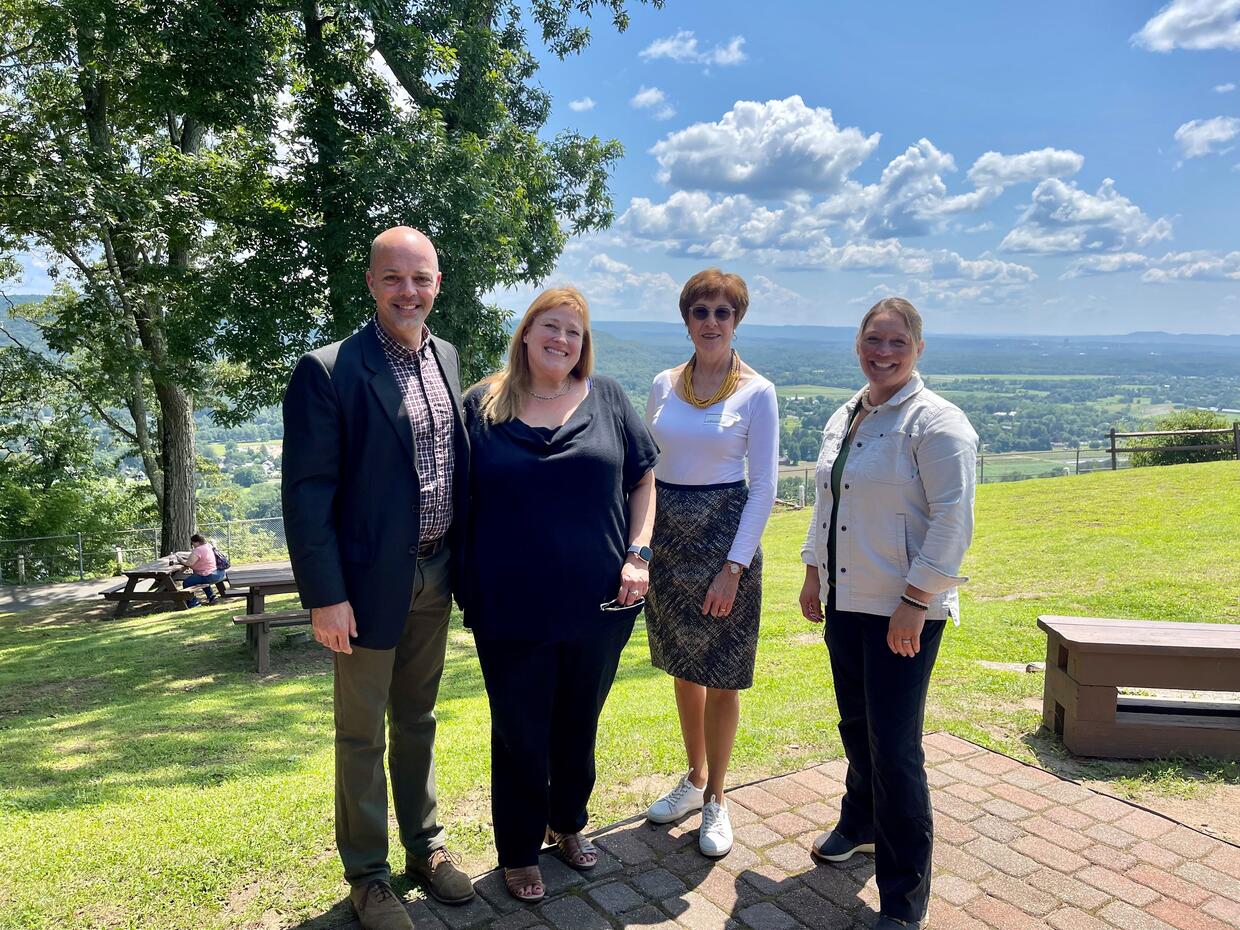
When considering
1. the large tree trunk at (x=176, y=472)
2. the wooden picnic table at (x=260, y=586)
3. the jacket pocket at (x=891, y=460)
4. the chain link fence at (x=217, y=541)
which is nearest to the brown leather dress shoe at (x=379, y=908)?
the jacket pocket at (x=891, y=460)

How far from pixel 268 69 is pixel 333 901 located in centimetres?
948

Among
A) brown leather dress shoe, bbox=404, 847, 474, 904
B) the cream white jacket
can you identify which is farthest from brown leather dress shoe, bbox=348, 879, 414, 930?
the cream white jacket

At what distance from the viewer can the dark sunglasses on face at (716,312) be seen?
→ 3162 millimetres

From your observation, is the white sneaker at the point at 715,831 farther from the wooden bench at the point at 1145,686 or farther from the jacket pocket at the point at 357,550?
the wooden bench at the point at 1145,686

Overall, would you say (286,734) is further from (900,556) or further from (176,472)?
(176,472)

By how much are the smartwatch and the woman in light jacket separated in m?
0.65

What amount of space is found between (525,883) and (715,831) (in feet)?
2.54

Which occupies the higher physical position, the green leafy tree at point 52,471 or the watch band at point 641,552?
the watch band at point 641,552

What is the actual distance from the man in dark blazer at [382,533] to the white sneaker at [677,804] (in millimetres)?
872

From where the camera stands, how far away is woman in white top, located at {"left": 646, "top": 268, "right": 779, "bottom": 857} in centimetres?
315

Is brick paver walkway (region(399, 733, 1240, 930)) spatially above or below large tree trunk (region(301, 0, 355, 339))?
below

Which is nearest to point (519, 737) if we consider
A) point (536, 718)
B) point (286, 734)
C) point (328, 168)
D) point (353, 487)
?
point (536, 718)

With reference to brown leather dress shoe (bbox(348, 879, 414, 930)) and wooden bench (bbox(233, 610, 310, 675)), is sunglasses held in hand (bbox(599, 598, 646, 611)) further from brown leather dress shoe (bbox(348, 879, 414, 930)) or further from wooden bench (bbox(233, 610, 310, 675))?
wooden bench (bbox(233, 610, 310, 675))

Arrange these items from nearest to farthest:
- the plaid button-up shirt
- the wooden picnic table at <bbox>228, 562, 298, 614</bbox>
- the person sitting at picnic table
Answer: the plaid button-up shirt → the wooden picnic table at <bbox>228, 562, 298, 614</bbox> → the person sitting at picnic table
